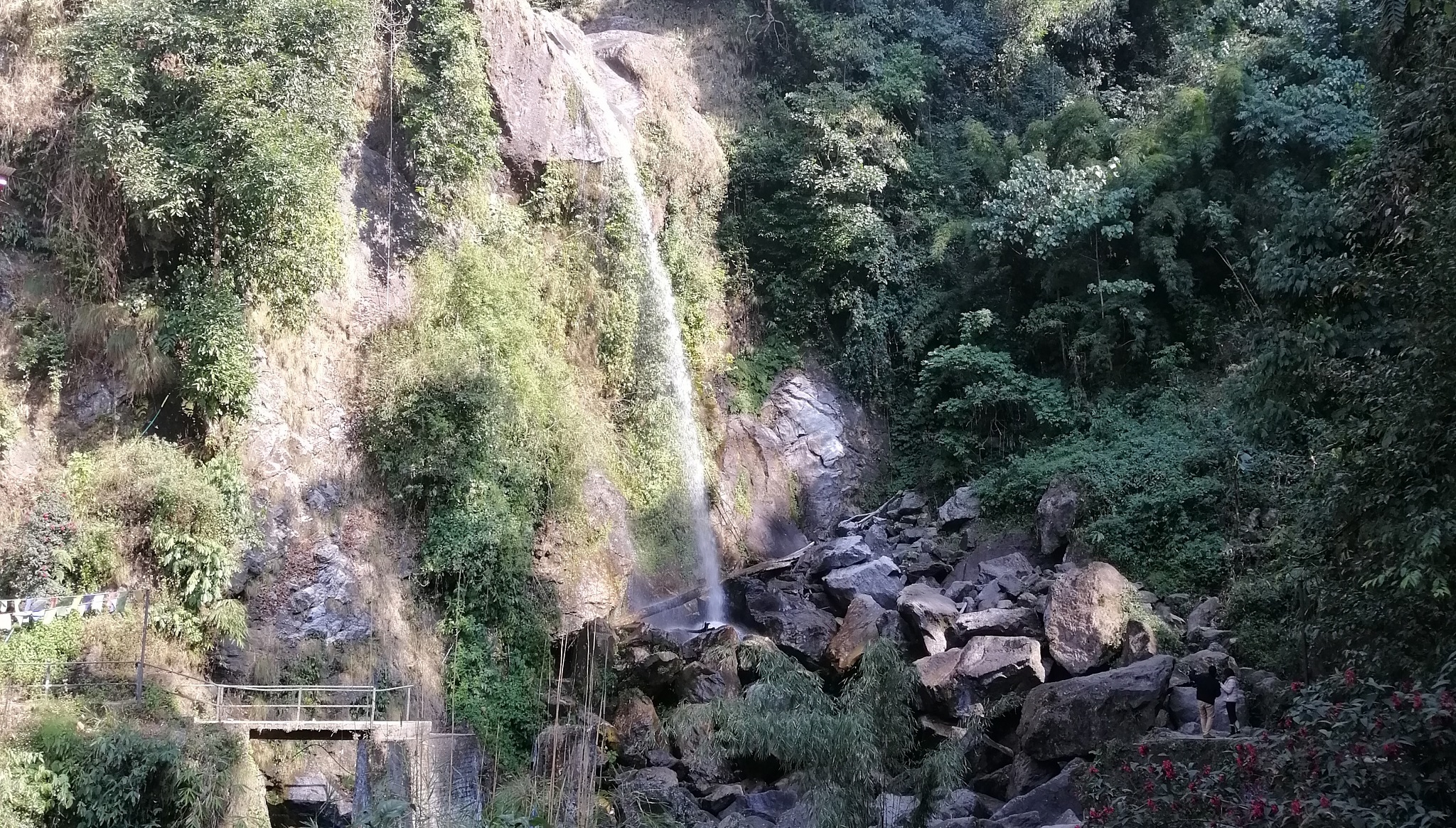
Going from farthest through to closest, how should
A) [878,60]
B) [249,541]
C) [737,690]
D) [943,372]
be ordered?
1. [878,60]
2. [943,372]
3. [737,690]
4. [249,541]

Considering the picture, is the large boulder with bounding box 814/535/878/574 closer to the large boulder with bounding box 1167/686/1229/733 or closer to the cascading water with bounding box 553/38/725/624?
the cascading water with bounding box 553/38/725/624

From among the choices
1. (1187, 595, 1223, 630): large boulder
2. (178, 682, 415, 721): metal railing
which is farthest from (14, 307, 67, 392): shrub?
(1187, 595, 1223, 630): large boulder

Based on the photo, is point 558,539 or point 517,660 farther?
point 558,539

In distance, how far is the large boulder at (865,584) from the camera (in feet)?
50.6

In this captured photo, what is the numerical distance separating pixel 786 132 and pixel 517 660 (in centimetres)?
1369

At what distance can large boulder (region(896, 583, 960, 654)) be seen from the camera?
44.9 feet

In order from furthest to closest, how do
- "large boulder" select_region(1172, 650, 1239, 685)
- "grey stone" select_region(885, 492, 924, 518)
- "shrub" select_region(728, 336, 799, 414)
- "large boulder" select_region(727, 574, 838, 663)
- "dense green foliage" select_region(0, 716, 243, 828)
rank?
"shrub" select_region(728, 336, 799, 414)
"grey stone" select_region(885, 492, 924, 518)
"large boulder" select_region(727, 574, 838, 663)
"large boulder" select_region(1172, 650, 1239, 685)
"dense green foliage" select_region(0, 716, 243, 828)

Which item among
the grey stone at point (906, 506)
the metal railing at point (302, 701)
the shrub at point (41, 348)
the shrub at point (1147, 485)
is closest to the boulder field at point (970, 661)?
the shrub at point (1147, 485)

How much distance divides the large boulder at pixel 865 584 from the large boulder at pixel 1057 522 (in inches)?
93.6

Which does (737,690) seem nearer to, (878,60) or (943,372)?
(943,372)

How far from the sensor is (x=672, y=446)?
18.3 metres

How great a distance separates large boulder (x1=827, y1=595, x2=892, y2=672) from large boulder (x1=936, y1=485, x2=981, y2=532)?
4.51 m

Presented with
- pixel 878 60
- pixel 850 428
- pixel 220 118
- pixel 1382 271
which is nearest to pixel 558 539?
pixel 220 118

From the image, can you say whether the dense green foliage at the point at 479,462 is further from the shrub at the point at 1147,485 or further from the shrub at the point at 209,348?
the shrub at the point at 1147,485
